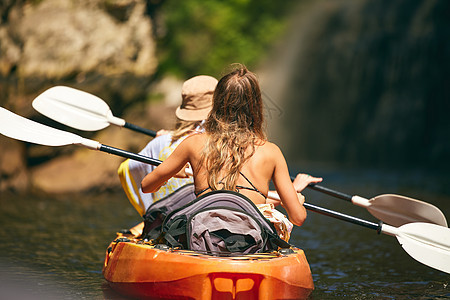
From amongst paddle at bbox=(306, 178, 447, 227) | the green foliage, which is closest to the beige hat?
paddle at bbox=(306, 178, 447, 227)

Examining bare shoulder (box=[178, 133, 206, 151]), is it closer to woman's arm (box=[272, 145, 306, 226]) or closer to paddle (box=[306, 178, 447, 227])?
woman's arm (box=[272, 145, 306, 226])

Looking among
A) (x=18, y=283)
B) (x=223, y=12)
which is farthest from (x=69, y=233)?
A: (x=223, y=12)

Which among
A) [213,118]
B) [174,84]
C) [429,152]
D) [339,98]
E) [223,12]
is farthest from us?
[339,98]

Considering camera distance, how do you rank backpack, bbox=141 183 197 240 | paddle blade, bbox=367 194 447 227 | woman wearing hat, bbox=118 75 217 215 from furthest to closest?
paddle blade, bbox=367 194 447 227 < woman wearing hat, bbox=118 75 217 215 < backpack, bbox=141 183 197 240

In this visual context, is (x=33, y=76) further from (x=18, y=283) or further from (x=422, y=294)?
(x=422, y=294)

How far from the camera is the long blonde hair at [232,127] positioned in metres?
3.53

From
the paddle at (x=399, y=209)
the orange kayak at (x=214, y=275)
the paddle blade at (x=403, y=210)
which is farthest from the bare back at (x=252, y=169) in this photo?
the paddle blade at (x=403, y=210)

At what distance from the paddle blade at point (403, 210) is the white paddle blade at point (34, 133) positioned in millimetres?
2130

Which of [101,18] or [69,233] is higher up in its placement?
[101,18]

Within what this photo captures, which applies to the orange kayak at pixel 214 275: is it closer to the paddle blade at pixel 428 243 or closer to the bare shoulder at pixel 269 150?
the bare shoulder at pixel 269 150

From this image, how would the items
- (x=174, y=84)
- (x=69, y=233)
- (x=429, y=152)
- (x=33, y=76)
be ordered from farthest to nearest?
1. (x=429, y=152)
2. (x=174, y=84)
3. (x=33, y=76)
4. (x=69, y=233)

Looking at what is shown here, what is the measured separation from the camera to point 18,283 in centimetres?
461

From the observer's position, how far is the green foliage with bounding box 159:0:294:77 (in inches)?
492

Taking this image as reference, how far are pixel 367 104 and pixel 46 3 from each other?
8.19 m
